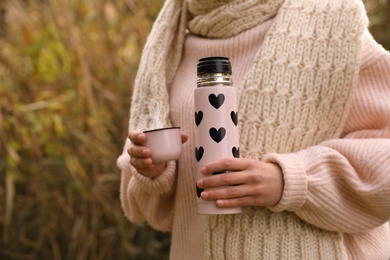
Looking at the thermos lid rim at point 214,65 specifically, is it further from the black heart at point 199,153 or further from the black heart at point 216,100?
the black heart at point 199,153

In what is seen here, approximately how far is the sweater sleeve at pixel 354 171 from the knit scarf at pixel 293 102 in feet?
0.14

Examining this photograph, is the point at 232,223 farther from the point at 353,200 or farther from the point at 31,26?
the point at 31,26

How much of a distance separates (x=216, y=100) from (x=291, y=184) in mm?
241

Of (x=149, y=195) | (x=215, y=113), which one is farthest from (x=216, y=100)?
(x=149, y=195)

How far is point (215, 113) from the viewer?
1254mm

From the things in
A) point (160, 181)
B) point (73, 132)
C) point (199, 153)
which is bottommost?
point (73, 132)

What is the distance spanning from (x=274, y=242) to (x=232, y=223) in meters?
0.10

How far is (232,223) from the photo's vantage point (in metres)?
1.44

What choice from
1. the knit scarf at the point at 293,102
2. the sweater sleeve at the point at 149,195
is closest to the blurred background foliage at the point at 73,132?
the sweater sleeve at the point at 149,195

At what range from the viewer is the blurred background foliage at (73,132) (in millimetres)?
2930

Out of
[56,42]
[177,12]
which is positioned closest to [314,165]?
[177,12]

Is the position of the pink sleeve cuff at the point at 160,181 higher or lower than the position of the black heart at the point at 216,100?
lower

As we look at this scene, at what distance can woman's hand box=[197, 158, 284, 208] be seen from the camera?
4.11ft

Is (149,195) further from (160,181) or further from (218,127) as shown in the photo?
(218,127)
